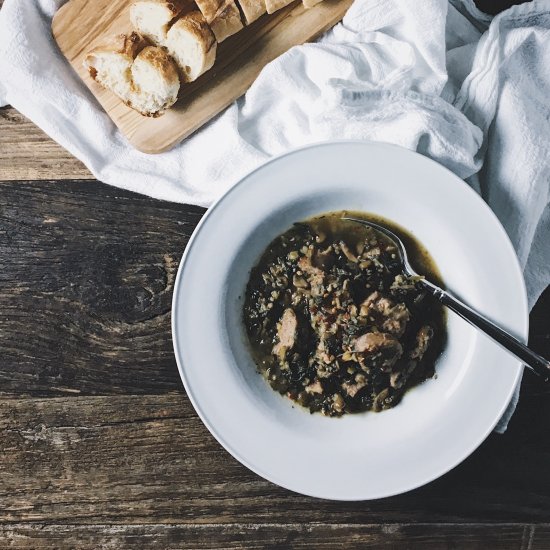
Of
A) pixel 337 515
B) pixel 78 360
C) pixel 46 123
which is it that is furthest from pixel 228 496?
pixel 46 123

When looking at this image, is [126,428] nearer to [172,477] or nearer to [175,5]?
[172,477]

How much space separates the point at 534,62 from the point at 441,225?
0.74 meters

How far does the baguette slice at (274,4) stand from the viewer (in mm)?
2408

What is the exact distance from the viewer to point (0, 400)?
2850mm

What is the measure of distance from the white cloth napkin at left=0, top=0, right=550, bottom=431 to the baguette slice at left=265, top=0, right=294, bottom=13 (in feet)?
0.58

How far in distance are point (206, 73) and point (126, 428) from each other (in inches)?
60.7

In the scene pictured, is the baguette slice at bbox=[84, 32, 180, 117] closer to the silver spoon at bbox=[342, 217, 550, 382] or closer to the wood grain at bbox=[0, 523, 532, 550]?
the silver spoon at bbox=[342, 217, 550, 382]

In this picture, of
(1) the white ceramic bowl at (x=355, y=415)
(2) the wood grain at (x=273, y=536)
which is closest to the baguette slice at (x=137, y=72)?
(1) the white ceramic bowl at (x=355, y=415)

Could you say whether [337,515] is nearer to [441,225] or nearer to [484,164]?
[441,225]

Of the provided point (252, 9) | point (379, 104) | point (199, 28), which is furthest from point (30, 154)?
point (379, 104)

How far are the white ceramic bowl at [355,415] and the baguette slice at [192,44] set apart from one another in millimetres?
486

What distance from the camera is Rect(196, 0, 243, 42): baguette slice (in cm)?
239

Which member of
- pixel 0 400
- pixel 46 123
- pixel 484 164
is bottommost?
pixel 484 164

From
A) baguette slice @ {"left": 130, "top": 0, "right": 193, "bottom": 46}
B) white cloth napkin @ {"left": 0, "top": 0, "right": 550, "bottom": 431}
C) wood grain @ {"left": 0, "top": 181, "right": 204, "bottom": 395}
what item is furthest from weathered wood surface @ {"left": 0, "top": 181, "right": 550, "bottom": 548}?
baguette slice @ {"left": 130, "top": 0, "right": 193, "bottom": 46}
